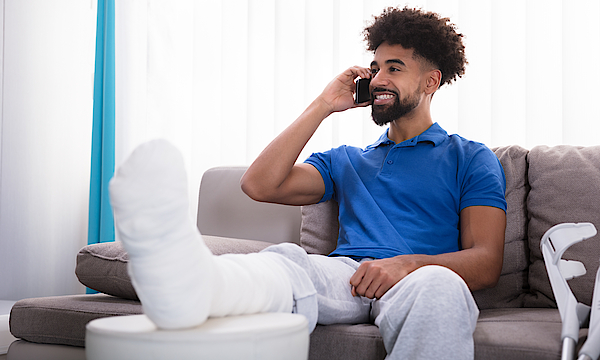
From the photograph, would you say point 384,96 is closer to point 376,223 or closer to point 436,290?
point 376,223

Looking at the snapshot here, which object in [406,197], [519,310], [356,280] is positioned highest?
[406,197]

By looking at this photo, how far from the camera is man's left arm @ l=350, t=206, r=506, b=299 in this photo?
1.06m

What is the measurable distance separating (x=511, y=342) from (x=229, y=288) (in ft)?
1.66

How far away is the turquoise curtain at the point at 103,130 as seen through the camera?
7.85 ft

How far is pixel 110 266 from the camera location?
1.27m

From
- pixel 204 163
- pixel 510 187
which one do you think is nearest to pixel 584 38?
pixel 510 187

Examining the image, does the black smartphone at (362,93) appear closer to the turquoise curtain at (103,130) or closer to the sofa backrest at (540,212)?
the sofa backrest at (540,212)

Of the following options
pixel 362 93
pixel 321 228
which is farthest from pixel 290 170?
pixel 362 93

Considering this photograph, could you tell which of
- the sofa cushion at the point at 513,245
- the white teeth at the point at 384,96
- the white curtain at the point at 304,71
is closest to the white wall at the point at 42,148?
the white curtain at the point at 304,71

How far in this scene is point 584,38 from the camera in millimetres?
1867

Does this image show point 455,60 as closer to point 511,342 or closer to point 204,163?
point 511,342

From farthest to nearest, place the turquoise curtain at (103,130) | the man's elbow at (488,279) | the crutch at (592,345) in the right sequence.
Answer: the turquoise curtain at (103,130) → the man's elbow at (488,279) → the crutch at (592,345)

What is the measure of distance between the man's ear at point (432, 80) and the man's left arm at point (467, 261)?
18.1 inches

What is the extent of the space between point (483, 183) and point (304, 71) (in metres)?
1.23
